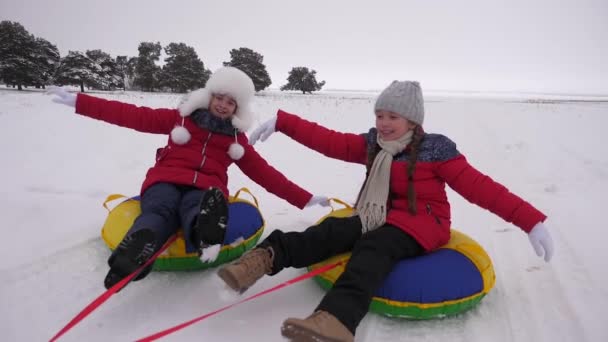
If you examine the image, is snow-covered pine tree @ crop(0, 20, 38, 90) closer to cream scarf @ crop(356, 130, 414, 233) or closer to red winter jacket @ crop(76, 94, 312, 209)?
red winter jacket @ crop(76, 94, 312, 209)

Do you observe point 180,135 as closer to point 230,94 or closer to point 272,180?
point 230,94

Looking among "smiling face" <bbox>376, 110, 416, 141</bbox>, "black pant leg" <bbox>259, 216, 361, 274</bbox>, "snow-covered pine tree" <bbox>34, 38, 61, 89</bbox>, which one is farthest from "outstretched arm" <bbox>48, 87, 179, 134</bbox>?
"snow-covered pine tree" <bbox>34, 38, 61, 89</bbox>

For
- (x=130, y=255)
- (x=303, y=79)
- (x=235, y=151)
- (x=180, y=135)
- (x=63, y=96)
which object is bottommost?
(x=130, y=255)

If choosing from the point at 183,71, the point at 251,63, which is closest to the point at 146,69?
the point at 183,71

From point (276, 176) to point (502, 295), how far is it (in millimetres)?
1689

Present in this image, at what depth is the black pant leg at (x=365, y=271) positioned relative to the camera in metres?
1.56

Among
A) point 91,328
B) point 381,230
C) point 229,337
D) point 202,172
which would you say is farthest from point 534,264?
point 91,328

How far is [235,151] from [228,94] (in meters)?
0.42

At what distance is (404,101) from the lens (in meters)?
2.28

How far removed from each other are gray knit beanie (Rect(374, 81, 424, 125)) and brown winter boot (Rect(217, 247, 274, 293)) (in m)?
1.12

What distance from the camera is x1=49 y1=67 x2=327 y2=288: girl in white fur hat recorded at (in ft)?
7.11

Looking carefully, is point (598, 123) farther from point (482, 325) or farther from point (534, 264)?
point (482, 325)

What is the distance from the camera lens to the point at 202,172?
259 centimetres

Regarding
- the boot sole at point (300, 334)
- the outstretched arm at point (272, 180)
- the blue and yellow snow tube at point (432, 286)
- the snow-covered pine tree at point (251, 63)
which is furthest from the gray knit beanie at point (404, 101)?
the snow-covered pine tree at point (251, 63)
